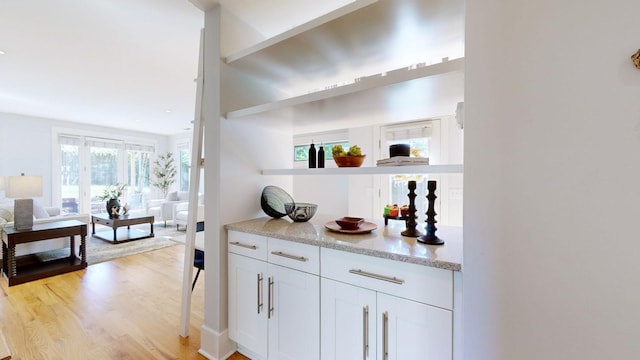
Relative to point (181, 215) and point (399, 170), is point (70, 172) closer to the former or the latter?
point (181, 215)

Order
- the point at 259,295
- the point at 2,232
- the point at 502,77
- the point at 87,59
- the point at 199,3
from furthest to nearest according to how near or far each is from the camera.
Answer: the point at 2,232, the point at 87,59, the point at 199,3, the point at 259,295, the point at 502,77

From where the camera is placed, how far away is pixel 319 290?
50.9 inches

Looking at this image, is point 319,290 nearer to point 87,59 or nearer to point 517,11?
point 517,11

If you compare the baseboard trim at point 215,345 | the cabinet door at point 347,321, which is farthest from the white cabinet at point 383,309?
the baseboard trim at point 215,345

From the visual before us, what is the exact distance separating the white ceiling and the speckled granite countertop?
1.48 metres

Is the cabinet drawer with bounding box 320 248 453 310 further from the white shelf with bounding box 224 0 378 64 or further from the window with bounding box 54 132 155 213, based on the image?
the window with bounding box 54 132 155 213

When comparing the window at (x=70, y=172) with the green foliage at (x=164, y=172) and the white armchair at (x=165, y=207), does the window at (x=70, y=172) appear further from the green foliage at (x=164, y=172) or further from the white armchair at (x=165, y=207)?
the green foliage at (x=164, y=172)

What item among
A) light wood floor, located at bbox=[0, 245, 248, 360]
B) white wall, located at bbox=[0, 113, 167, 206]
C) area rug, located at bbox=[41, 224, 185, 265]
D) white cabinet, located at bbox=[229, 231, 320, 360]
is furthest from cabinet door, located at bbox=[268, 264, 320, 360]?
white wall, located at bbox=[0, 113, 167, 206]

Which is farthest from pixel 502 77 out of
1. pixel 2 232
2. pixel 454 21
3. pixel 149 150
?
pixel 149 150

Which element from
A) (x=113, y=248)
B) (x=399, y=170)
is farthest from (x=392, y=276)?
(x=113, y=248)

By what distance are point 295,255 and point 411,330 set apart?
25.8 inches

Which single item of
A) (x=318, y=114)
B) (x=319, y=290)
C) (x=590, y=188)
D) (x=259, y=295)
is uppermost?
(x=318, y=114)

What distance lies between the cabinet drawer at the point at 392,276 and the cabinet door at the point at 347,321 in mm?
46

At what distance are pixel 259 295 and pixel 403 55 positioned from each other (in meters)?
1.75
